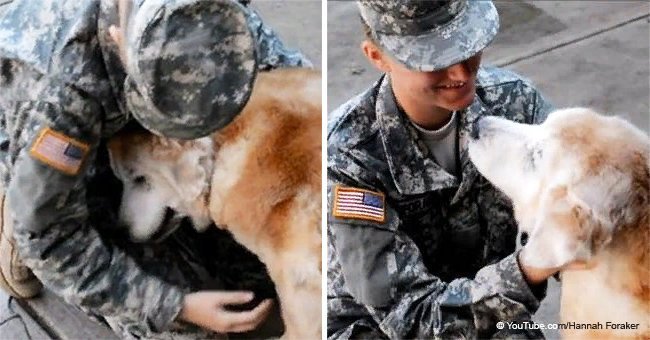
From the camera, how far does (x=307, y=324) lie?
1.03 metres

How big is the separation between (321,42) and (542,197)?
289 millimetres

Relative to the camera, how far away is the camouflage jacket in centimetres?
100

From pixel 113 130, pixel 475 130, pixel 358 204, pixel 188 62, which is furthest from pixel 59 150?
pixel 475 130

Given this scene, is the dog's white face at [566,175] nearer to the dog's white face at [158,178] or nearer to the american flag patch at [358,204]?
the american flag patch at [358,204]

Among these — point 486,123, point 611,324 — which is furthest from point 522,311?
point 486,123

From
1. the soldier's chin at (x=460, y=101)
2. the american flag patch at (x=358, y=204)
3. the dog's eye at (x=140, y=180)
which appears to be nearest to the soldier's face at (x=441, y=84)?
the soldier's chin at (x=460, y=101)

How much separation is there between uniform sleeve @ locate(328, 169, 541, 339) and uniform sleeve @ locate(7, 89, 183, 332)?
0.20 metres

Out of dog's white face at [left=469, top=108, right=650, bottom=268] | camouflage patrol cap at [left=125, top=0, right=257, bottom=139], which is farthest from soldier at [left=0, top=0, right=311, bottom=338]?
dog's white face at [left=469, top=108, right=650, bottom=268]

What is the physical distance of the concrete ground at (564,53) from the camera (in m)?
1.10

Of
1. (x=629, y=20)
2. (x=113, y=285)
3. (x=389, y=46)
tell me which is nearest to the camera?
(x=389, y=46)

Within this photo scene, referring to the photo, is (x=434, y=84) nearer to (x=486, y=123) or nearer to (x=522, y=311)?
(x=486, y=123)

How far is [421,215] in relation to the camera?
1034 millimetres

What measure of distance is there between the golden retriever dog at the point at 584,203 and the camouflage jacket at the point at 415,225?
0.04m

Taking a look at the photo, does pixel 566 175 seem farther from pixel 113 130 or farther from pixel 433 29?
pixel 113 130
